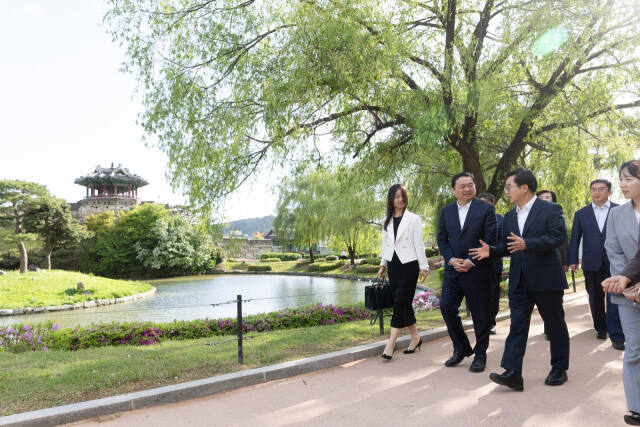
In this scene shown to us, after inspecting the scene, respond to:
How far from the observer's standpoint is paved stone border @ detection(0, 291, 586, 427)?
296cm

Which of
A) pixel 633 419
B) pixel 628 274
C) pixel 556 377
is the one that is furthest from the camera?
pixel 556 377

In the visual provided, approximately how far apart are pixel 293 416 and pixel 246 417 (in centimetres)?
33

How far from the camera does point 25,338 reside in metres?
6.98

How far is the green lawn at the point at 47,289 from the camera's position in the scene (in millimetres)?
18234

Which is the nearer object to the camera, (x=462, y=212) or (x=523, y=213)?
(x=523, y=213)

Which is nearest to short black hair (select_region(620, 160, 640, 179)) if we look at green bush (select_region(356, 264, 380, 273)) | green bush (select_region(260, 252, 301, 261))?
green bush (select_region(356, 264, 380, 273))

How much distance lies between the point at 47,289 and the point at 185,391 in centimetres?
2008

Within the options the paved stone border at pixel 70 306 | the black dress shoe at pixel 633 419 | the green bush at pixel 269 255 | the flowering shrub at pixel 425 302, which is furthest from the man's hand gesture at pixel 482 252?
the green bush at pixel 269 255

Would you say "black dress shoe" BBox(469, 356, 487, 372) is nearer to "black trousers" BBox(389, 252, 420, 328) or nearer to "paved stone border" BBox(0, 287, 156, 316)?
"black trousers" BBox(389, 252, 420, 328)

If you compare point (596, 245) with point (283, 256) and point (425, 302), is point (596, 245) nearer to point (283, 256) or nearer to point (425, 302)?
point (425, 302)

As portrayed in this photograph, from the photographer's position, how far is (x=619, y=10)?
7426mm

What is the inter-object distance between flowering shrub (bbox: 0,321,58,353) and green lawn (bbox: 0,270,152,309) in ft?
39.9

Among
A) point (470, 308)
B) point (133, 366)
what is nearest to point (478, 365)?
point (470, 308)

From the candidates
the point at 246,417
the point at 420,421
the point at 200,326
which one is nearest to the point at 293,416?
the point at 246,417
